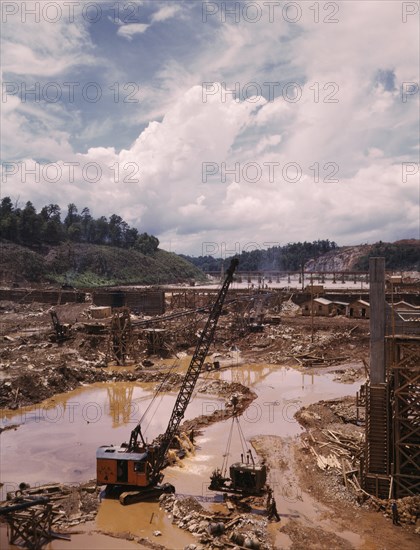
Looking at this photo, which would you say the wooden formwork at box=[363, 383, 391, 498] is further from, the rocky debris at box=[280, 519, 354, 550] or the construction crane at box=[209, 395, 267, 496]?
the construction crane at box=[209, 395, 267, 496]

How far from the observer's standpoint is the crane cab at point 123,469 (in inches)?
688

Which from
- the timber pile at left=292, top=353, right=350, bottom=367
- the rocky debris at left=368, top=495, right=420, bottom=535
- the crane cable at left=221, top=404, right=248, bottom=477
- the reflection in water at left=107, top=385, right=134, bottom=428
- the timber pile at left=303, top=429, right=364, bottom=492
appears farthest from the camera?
the timber pile at left=292, top=353, right=350, bottom=367

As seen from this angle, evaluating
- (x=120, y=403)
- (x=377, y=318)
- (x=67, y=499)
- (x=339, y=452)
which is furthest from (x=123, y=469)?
(x=120, y=403)

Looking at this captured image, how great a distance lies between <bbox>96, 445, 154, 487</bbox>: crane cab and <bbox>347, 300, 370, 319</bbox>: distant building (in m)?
46.0

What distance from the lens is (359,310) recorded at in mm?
58938

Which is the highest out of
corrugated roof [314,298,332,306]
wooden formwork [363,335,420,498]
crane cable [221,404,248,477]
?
corrugated roof [314,298,332,306]

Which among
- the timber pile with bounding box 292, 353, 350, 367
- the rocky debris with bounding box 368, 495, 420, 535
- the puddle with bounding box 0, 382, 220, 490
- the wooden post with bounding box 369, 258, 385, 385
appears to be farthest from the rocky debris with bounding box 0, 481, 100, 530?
the timber pile with bounding box 292, 353, 350, 367

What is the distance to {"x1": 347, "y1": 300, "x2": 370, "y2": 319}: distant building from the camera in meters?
58.2

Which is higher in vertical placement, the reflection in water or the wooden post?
the wooden post

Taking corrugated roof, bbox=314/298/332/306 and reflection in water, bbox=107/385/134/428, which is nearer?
reflection in water, bbox=107/385/134/428

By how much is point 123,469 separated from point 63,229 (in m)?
129

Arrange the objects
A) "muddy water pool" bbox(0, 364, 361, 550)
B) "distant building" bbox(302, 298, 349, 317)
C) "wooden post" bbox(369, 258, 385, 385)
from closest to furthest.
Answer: "wooden post" bbox(369, 258, 385, 385) → "muddy water pool" bbox(0, 364, 361, 550) → "distant building" bbox(302, 298, 349, 317)

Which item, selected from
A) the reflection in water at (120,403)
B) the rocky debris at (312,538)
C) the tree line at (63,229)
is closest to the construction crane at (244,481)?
the rocky debris at (312,538)

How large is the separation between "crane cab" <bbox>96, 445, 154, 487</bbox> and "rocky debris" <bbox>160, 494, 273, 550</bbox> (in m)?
1.31
